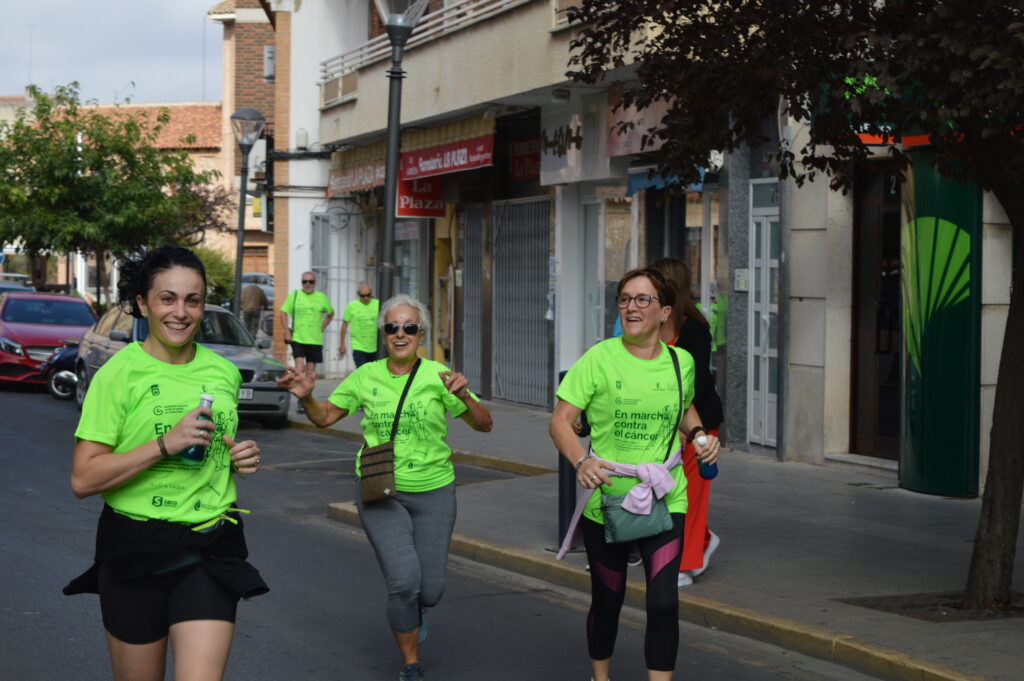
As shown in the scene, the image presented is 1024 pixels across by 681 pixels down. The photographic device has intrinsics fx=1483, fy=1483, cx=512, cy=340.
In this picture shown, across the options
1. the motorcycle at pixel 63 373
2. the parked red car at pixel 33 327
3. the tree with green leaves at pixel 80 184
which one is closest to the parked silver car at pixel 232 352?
Answer: the motorcycle at pixel 63 373

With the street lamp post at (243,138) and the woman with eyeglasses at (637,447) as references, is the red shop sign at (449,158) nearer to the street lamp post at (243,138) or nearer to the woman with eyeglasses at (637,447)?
the street lamp post at (243,138)

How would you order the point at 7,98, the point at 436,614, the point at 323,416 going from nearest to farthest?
1. the point at 323,416
2. the point at 436,614
3. the point at 7,98

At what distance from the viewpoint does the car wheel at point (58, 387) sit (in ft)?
72.9

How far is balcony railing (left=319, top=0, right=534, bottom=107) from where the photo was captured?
1955cm

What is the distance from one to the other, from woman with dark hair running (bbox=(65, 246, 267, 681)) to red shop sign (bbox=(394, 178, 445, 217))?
19522mm

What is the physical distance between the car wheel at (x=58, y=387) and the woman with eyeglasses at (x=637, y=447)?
1764 centimetres

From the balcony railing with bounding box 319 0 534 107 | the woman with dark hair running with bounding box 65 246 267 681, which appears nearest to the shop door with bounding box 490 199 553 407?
the balcony railing with bounding box 319 0 534 107

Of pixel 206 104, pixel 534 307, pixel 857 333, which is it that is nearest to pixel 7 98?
pixel 206 104

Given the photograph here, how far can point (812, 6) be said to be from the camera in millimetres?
8180

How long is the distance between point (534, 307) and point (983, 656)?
14.4m

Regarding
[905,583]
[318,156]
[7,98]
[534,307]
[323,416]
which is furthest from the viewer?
[7,98]

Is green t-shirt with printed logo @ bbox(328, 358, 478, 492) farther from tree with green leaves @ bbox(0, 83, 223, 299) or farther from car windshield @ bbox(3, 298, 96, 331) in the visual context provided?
tree with green leaves @ bbox(0, 83, 223, 299)

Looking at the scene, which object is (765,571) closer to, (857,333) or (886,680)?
(886,680)

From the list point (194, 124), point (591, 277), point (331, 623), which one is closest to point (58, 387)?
point (591, 277)
